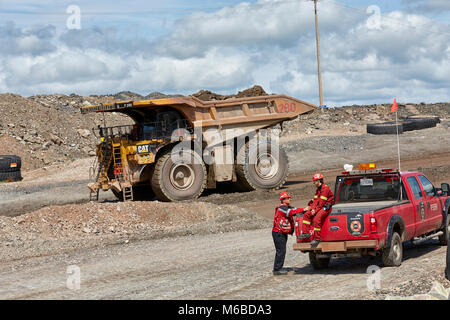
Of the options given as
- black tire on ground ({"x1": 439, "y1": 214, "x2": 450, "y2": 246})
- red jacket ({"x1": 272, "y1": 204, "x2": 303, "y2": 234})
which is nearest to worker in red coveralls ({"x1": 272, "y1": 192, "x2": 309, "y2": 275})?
red jacket ({"x1": 272, "y1": 204, "x2": 303, "y2": 234})

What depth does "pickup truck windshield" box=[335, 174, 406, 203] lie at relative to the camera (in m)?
11.5

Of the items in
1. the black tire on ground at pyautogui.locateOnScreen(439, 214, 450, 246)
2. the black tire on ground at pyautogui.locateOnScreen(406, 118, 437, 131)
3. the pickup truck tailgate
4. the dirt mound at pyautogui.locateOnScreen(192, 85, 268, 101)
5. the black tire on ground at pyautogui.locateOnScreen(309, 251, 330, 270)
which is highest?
the dirt mound at pyautogui.locateOnScreen(192, 85, 268, 101)

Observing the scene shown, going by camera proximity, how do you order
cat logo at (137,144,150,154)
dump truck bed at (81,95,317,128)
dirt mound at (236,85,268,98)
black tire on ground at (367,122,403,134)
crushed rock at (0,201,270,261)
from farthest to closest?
1. black tire on ground at (367,122,403,134)
2. dirt mound at (236,85,268,98)
3. dump truck bed at (81,95,317,128)
4. cat logo at (137,144,150,154)
5. crushed rock at (0,201,270,261)

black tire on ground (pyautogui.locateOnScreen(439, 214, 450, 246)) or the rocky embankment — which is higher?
the rocky embankment

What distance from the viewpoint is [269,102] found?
74.6 ft

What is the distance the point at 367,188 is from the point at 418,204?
0.93m

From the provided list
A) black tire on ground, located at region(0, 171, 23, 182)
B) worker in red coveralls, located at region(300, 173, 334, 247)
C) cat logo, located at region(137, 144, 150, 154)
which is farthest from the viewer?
black tire on ground, located at region(0, 171, 23, 182)

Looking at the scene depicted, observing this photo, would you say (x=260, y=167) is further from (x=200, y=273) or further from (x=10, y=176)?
A: (x=10, y=176)

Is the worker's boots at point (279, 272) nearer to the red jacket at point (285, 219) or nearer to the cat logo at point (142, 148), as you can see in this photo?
the red jacket at point (285, 219)

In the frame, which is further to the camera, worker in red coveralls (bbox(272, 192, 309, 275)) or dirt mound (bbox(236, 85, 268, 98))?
dirt mound (bbox(236, 85, 268, 98))

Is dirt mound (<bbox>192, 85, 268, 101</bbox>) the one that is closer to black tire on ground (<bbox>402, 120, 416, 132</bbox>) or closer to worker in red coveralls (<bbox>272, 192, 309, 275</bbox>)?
worker in red coveralls (<bbox>272, 192, 309, 275</bbox>)

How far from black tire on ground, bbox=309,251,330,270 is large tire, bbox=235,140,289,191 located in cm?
1128

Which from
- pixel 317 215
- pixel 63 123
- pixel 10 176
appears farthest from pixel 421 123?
pixel 317 215

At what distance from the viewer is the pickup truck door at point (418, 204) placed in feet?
37.6
